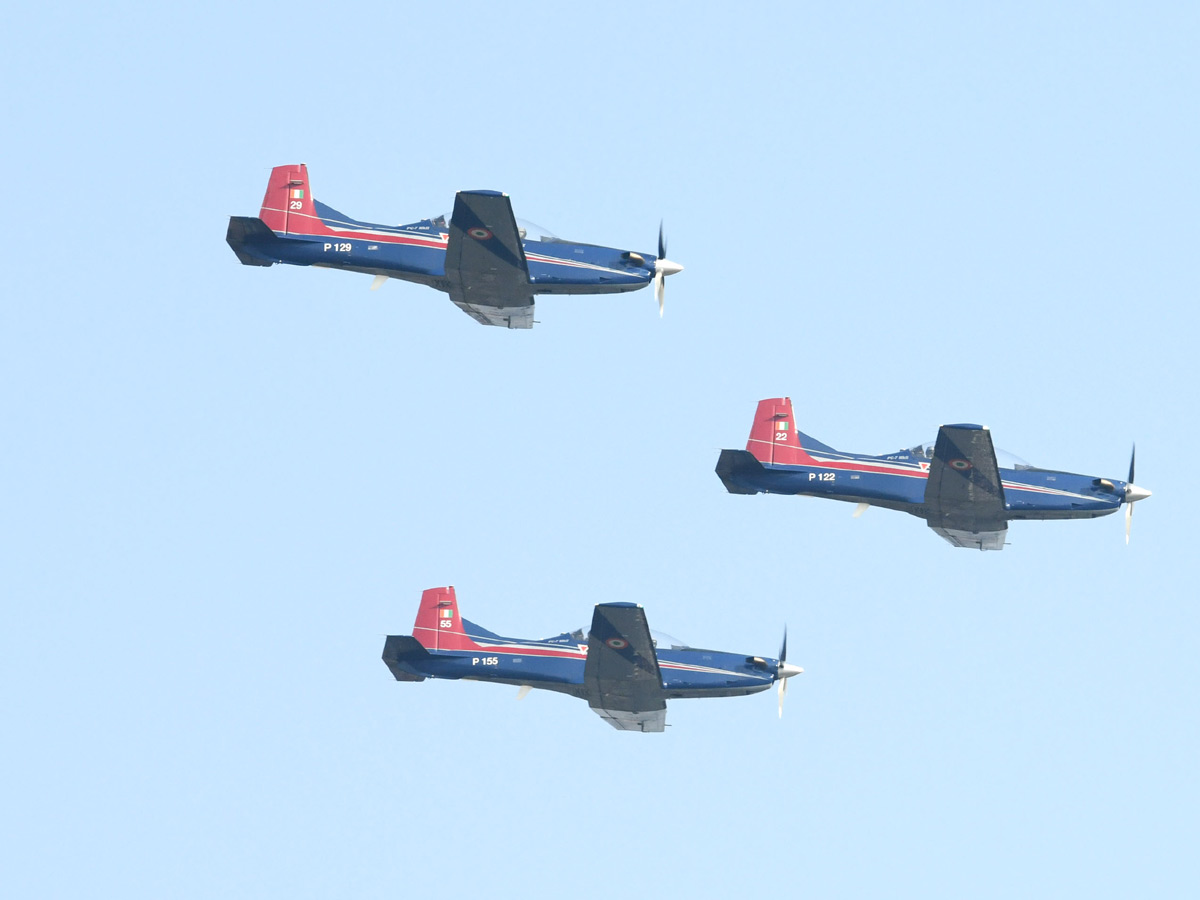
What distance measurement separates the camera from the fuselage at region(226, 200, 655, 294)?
64.8m

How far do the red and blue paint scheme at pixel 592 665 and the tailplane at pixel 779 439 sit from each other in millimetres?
6151

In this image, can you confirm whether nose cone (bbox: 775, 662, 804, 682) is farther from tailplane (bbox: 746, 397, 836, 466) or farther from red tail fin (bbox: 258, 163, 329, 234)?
red tail fin (bbox: 258, 163, 329, 234)

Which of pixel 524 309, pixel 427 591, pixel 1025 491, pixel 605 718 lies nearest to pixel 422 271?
pixel 524 309

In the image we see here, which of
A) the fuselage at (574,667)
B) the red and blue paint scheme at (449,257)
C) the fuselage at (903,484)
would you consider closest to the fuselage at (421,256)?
the red and blue paint scheme at (449,257)

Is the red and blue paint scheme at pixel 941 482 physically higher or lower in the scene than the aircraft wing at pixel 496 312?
lower

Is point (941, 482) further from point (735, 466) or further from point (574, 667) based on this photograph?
point (574, 667)

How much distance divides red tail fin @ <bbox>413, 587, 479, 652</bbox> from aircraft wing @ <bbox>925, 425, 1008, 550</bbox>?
15.6 metres

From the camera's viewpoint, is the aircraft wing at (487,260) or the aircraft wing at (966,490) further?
the aircraft wing at (966,490)

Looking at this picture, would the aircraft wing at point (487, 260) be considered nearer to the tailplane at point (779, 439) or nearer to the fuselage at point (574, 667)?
the tailplane at point (779, 439)

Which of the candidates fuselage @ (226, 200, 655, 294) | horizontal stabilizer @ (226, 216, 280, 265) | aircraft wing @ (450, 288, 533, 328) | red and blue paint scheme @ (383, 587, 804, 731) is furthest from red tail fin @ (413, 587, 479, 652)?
horizontal stabilizer @ (226, 216, 280, 265)

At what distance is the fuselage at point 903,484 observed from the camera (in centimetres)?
6700

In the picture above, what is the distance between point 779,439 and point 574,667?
420 inches

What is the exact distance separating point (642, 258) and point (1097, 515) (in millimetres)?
16826

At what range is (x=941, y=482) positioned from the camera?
6606 cm
